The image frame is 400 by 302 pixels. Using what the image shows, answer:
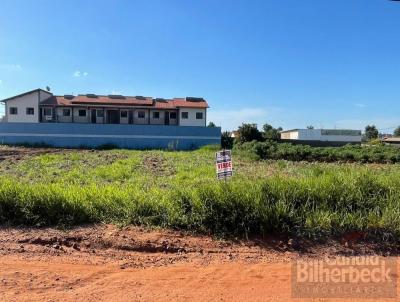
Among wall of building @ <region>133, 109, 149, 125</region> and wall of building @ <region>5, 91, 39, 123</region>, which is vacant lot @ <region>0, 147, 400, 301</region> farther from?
wall of building @ <region>5, 91, 39, 123</region>

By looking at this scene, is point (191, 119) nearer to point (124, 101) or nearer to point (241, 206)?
point (124, 101)

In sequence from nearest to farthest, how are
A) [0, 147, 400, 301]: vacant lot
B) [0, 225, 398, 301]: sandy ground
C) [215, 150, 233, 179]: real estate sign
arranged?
1. [0, 225, 398, 301]: sandy ground
2. [0, 147, 400, 301]: vacant lot
3. [215, 150, 233, 179]: real estate sign

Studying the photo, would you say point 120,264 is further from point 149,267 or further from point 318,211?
point 318,211

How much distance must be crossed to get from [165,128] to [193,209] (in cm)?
3029

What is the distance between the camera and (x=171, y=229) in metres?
5.89

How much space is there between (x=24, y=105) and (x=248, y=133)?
26.6 metres

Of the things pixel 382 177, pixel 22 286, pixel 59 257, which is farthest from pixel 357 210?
pixel 22 286

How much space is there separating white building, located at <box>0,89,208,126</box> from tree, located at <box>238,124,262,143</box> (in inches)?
308

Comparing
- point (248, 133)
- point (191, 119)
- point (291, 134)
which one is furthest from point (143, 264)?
point (291, 134)

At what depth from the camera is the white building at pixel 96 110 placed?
4706 cm

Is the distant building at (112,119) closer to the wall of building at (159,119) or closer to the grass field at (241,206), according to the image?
the wall of building at (159,119)

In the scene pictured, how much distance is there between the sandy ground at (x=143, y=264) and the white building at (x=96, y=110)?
4226 centimetres

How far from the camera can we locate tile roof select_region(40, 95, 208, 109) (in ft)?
156

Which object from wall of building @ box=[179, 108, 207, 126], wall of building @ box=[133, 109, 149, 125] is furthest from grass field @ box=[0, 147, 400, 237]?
wall of building @ box=[133, 109, 149, 125]
